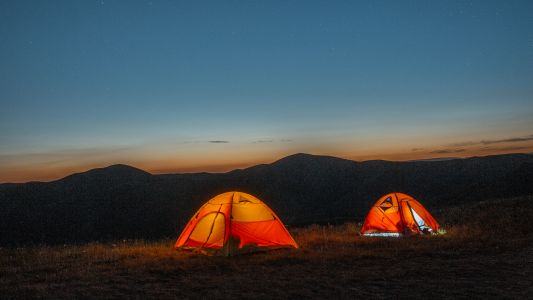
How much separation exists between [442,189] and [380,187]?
12.2m

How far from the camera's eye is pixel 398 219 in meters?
19.1

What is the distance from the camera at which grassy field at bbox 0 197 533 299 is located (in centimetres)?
876

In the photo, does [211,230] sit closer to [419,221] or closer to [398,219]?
[398,219]

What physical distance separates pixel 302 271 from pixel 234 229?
12.3 feet

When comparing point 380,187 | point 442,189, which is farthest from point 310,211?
point 442,189

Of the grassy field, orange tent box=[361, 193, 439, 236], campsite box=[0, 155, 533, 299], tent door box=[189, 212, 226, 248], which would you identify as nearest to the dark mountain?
orange tent box=[361, 193, 439, 236]

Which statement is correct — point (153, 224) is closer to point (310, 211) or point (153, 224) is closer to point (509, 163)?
point (310, 211)

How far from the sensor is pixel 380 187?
83875 mm

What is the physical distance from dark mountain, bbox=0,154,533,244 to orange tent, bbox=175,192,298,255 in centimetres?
3681

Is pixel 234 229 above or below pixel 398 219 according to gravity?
above

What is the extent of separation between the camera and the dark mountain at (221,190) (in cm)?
5822

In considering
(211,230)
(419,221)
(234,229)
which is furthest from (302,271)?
(419,221)

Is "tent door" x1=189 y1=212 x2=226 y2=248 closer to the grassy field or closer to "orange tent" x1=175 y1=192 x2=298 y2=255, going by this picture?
"orange tent" x1=175 y1=192 x2=298 y2=255

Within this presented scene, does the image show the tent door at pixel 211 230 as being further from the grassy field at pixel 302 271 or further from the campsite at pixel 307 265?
the grassy field at pixel 302 271
